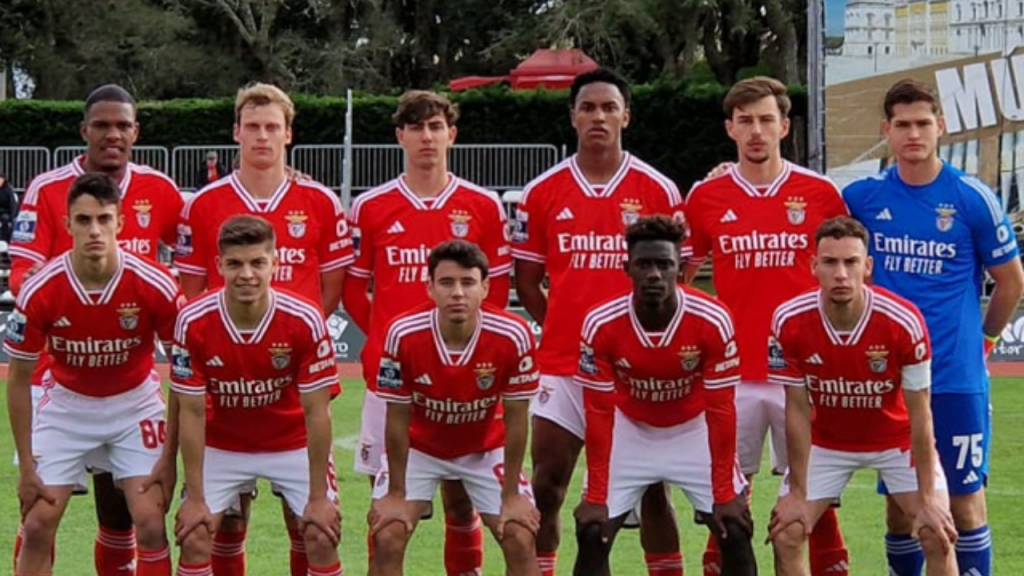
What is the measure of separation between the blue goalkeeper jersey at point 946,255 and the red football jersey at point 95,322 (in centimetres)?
283

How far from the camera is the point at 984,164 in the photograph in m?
19.2

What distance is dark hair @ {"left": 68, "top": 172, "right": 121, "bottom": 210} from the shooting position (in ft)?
19.6

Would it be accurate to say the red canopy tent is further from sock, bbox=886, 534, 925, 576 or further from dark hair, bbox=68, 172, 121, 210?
dark hair, bbox=68, 172, 121, 210

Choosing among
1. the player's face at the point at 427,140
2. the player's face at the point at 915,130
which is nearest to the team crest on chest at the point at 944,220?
the player's face at the point at 915,130

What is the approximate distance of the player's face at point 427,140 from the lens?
21.4 ft

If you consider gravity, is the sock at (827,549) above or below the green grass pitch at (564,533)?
above

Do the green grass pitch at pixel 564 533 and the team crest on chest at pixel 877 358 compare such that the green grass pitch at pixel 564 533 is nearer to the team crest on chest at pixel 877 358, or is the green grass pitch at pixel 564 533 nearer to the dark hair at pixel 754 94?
the team crest on chest at pixel 877 358

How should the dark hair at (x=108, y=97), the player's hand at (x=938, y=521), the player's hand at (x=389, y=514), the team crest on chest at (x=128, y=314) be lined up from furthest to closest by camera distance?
the dark hair at (x=108, y=97) → the team crest on chest at (x=128, y=314) → the player's hand at (x=389, y=514) → the player's hand at (x=938, y=521)

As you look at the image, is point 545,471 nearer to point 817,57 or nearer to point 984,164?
point 817,57

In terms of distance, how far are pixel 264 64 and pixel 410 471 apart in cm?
2968

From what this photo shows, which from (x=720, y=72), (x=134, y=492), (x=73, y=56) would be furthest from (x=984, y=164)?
(x=73, y=56)

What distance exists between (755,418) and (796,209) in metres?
0.86

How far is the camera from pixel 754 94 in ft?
21.1

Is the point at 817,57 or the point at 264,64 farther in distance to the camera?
the point at 264,64
